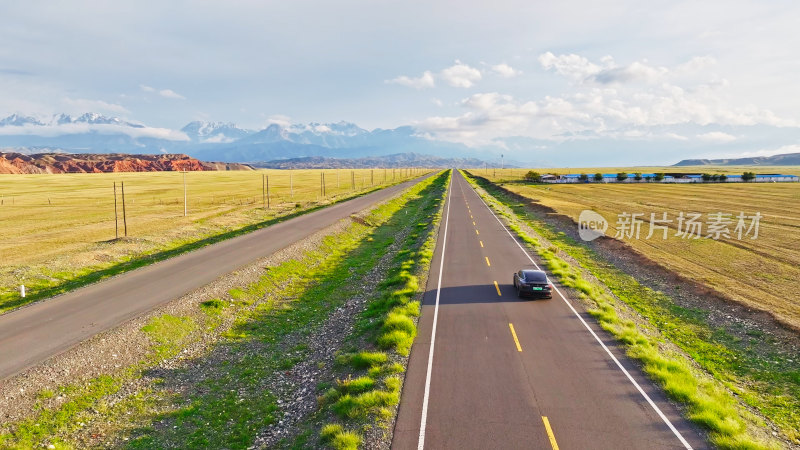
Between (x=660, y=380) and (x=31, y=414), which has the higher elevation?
(x=660, y=380)

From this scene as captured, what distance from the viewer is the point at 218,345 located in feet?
62.4

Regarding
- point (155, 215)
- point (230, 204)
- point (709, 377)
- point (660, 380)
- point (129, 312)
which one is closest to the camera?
point (660, 380)

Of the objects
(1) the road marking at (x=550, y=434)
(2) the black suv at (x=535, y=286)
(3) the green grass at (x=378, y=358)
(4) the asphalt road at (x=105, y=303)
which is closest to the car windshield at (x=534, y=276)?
(2) the black suv at (x=535, y=286)

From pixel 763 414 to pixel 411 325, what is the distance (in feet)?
40.8

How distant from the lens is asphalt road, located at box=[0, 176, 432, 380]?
17.0 m

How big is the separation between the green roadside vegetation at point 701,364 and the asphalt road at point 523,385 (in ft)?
2.48

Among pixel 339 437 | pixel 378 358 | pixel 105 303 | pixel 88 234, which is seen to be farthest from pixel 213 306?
pixel 88 234

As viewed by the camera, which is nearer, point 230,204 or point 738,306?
point 738,306

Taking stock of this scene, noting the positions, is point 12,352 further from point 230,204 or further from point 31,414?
point 230,204

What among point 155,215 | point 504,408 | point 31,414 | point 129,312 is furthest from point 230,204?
point 504,408

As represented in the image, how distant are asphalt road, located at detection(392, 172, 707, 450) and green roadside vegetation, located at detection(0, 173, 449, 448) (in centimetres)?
149

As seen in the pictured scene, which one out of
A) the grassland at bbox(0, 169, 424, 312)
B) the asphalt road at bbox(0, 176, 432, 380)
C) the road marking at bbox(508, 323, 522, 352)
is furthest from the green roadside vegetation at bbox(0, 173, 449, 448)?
the grassland at bbox(0, 169, 424, 312)

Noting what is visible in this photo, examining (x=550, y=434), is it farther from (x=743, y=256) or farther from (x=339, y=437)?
(x=743, y=256)

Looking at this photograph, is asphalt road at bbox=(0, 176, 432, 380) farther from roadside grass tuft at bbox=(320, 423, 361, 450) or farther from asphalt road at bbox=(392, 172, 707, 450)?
asphalt road at bbox=(392, 172, 707, 450)
